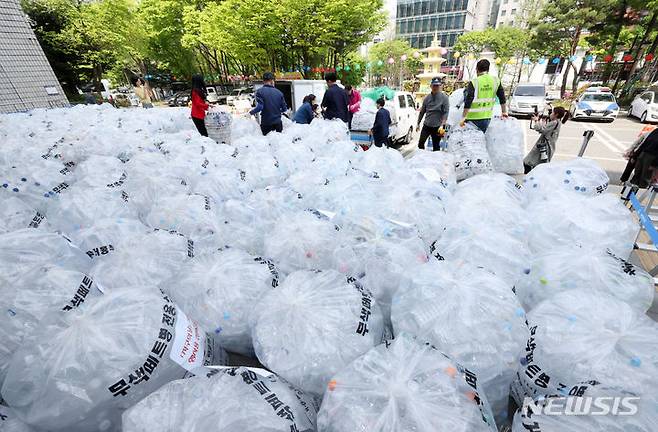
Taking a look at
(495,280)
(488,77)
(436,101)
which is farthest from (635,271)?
(436,101)

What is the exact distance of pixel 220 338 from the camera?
1.89m

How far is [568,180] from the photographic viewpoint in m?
3.15

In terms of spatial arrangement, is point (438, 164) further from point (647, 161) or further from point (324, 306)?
point (324, 306)

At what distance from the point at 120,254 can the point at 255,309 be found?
1.15 meters

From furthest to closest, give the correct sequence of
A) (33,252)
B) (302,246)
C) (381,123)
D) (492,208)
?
(381,123) → (492,208) → (302,246) → (33,252)

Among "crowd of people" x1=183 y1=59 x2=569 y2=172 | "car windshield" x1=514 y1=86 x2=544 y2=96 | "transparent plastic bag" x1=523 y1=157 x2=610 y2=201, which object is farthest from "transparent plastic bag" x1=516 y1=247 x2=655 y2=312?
"car windshield" x1=514 y1=86 x2=544 y2=96

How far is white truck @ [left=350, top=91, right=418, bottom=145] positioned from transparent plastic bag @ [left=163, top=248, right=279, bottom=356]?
18.6ft

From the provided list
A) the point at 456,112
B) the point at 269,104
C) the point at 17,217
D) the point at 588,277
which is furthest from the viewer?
the point at 456,112

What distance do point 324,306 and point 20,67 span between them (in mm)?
18151

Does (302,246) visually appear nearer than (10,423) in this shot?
No

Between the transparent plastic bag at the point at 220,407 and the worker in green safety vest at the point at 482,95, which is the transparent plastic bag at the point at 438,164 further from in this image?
the transparent plastic bag at the point at 220,407

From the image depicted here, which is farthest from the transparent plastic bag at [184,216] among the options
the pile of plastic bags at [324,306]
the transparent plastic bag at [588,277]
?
the transparent plastic bag at [588,277]

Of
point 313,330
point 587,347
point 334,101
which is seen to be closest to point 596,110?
point 334,101

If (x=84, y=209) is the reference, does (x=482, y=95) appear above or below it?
above
